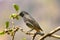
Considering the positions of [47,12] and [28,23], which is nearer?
[28,23]

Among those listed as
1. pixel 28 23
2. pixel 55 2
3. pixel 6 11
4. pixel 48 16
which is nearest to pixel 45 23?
pixel 48 16

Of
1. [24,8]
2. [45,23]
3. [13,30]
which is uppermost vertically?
[13,30]

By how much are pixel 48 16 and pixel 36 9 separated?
0.10 meters

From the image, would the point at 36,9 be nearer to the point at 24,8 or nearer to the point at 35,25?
the point at 24,8

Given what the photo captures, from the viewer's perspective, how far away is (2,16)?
145 cm

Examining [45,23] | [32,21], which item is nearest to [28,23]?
[32,21]

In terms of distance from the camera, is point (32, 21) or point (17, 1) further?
point (17, 1)

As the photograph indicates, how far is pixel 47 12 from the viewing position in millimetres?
1456

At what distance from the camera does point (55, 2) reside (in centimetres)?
149

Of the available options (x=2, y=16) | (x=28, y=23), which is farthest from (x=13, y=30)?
(x=2, y=16)

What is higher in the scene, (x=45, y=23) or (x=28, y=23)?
(x=28, y=23)

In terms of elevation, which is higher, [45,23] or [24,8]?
[24,8]

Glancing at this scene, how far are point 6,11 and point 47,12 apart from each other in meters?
0.30

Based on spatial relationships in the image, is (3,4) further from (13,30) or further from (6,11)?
(13,30)
